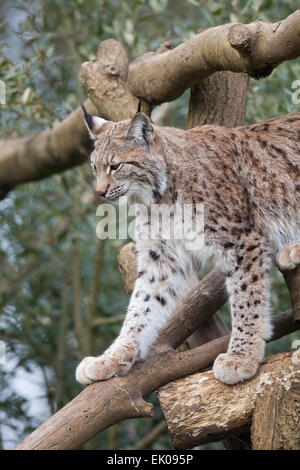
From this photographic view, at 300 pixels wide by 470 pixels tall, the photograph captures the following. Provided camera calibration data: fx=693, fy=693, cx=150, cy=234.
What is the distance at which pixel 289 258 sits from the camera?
142 inches

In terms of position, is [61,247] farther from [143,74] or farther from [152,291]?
[152,291]

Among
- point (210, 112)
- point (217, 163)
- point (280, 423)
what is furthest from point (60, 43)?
point (280, 423)

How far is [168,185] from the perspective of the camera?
3914mm

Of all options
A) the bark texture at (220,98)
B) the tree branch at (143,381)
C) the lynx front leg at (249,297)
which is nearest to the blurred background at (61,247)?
the bark texture at (220,98)

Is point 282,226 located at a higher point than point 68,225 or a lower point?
lower

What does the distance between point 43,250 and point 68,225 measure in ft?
1.76

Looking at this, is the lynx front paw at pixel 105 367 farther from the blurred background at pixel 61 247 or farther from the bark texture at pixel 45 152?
the blurred background at pixel 61 247

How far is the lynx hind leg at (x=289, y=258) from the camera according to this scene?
11.8 ft

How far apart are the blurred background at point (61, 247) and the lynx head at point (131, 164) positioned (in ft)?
6.59

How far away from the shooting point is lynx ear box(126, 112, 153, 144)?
3756mm

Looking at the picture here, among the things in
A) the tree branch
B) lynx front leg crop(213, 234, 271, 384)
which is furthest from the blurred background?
lynx front leg crop(213, 234, 271, 384)

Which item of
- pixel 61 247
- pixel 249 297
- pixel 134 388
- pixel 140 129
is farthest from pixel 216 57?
pixel 61 247

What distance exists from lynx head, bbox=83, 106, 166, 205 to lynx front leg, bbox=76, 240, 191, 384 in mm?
364
